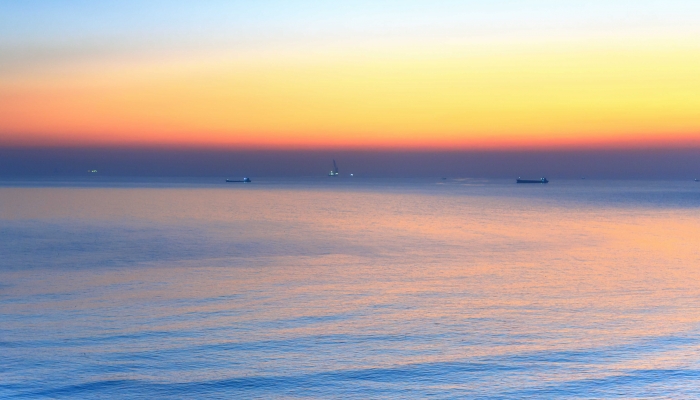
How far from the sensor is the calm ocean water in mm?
9562

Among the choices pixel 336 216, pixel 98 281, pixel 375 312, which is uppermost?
pixel 336 216

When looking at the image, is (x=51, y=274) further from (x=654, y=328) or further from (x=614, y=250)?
(x=614, y=250)

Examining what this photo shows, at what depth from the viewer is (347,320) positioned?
1311 centimetres

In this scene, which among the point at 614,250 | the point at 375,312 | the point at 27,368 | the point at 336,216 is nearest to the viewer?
the point at 27,368

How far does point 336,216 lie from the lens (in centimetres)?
4578

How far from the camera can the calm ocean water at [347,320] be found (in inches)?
376

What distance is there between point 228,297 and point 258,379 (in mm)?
6085

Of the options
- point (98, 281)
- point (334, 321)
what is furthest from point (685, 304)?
point (98, 281)

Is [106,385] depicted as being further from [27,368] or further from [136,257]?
[136,257]

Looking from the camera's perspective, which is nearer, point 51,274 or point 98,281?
point 98,281

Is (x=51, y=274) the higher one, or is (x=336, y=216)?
(x=336, y=216)

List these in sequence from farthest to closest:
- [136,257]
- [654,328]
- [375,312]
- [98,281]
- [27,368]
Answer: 1. [136,257]
2. [98,281]
3. [375,312]
4. [654,328]
5. [27,368]

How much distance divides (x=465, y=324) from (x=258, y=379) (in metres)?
4.69

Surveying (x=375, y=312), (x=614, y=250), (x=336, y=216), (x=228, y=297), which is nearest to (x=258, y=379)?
(x=375, y=312)
